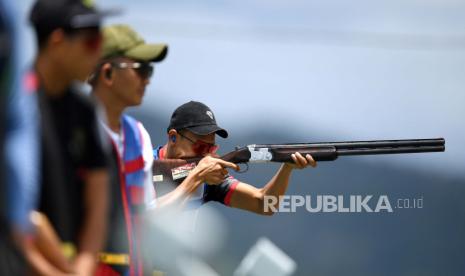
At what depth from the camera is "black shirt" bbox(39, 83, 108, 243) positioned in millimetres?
2182

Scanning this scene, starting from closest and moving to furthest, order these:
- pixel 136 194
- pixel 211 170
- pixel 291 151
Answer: pixel 136 194 → pixel 211 170 → pixel 291 151

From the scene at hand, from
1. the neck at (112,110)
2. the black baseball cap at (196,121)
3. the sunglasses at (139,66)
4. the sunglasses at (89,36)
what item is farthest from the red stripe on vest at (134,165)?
the black baseball cap at (196,121)

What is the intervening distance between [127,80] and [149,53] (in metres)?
0.11

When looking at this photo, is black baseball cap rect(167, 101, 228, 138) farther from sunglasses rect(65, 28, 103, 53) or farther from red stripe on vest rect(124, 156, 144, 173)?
sunglasses rect(65, 28, 103, 53)

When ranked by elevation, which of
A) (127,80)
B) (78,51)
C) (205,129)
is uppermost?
(78,51)

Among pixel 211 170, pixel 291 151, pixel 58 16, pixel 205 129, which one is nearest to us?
pixel 58 16

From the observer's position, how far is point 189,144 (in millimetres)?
4332

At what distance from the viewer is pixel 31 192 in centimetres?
209

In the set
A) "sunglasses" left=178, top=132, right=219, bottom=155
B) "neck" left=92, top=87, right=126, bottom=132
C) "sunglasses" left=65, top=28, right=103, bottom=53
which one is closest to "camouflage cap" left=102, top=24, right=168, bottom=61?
"neck" left=92, top=87, right=126, bottom=132

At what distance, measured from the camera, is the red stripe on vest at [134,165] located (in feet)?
9.66

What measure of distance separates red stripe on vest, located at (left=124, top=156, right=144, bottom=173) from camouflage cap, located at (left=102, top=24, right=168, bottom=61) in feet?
1.09

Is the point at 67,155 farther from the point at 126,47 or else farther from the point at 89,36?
the point at 126,47

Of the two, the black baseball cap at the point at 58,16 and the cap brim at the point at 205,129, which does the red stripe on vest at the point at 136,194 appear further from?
the cap brim at the point at 205,129

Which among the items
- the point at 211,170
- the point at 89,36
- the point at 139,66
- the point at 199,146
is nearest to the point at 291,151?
the point at 199,146
